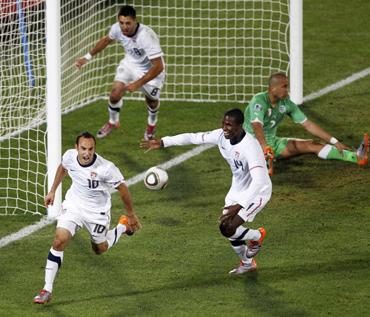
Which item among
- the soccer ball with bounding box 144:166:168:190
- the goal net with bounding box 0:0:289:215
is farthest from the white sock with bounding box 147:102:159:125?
the soccer ball with bounding box 144:166:168:190

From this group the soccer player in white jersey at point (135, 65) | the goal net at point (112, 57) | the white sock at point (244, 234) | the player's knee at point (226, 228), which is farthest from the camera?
the goal net at point (112, 57)

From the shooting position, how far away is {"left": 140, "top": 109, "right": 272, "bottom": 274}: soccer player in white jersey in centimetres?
1253

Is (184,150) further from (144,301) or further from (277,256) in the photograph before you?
(144,301)

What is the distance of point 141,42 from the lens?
17.2m

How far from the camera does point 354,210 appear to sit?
589 inches

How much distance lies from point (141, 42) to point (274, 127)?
7.98 ft

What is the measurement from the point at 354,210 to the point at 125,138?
4219 mm

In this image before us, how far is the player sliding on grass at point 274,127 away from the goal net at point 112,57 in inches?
112

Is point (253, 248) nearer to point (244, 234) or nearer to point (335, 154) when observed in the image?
point (244, 234)

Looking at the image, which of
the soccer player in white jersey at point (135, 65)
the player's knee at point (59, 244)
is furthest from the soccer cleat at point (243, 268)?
the soccer player in white jersey at point (135, 65)

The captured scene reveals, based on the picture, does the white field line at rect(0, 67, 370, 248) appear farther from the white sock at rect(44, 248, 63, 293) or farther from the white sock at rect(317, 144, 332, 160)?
the white sock at rect(317, 144, 332, 160)

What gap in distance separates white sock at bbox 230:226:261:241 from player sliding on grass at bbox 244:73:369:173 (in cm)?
157

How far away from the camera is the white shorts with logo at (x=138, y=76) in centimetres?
1761

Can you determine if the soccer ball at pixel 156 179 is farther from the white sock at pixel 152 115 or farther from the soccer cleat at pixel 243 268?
the white sock at pixel 152 115
